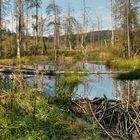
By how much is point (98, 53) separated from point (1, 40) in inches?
544

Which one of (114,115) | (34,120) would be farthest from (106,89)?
(34,120)

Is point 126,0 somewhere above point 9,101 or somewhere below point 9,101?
above

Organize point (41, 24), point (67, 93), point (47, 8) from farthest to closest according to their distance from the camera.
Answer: point (41, 24) < point (47, 8) < point (67, 93)

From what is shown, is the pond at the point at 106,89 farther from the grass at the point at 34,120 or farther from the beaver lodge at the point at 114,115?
the grass at the point at 34,120

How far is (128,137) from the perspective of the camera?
611cm

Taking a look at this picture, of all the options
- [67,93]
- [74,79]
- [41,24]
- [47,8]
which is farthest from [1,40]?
[67,93]

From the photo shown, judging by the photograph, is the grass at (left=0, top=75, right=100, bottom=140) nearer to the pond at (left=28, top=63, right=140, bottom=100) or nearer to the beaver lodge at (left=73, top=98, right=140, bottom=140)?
the beaver lodge at (left=73, top=98, right=140, bottom=140)

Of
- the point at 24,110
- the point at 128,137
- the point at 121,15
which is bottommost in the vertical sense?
the point at 128,137

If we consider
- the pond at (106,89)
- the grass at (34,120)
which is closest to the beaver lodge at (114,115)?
the grass at (34,120)

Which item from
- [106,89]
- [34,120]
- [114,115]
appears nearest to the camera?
[34,120]

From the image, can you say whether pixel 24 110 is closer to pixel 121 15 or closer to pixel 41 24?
pixel 121 15

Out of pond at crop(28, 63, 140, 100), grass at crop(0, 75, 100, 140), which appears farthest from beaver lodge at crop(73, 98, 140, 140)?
pond at crop(28, 63, 140, 100)

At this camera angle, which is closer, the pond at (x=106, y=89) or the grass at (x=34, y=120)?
the grass at (x=34, y=120)

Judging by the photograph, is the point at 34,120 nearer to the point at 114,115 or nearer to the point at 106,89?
the point at 114,115
